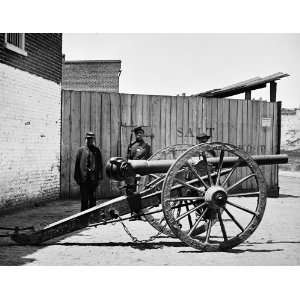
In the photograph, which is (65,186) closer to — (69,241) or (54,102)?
(54,102)

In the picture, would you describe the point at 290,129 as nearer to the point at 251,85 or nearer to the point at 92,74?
the point at 92,74

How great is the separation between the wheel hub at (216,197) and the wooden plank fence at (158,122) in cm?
616

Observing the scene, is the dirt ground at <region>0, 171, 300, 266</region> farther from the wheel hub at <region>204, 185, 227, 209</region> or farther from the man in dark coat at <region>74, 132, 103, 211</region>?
the man in dark coat at <region>74, 132, 103, 211</region>

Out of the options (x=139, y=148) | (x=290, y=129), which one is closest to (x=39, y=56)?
(x=139, y=148)

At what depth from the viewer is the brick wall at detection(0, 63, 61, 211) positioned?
28.3 ft

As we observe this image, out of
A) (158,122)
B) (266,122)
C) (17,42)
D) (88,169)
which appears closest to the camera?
(88,169)

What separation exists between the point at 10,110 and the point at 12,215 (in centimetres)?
220

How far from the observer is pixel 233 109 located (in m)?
12.3

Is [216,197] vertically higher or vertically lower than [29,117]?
lower

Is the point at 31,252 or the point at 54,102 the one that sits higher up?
the point at 54,102

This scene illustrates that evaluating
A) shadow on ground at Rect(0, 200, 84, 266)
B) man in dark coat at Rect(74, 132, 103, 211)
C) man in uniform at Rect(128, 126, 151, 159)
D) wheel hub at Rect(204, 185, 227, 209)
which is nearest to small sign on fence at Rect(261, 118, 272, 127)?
man in uniform at Rect(128, 126, 151, 159)

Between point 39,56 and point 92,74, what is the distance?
62.3 ft

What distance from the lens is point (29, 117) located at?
952 centimetres
